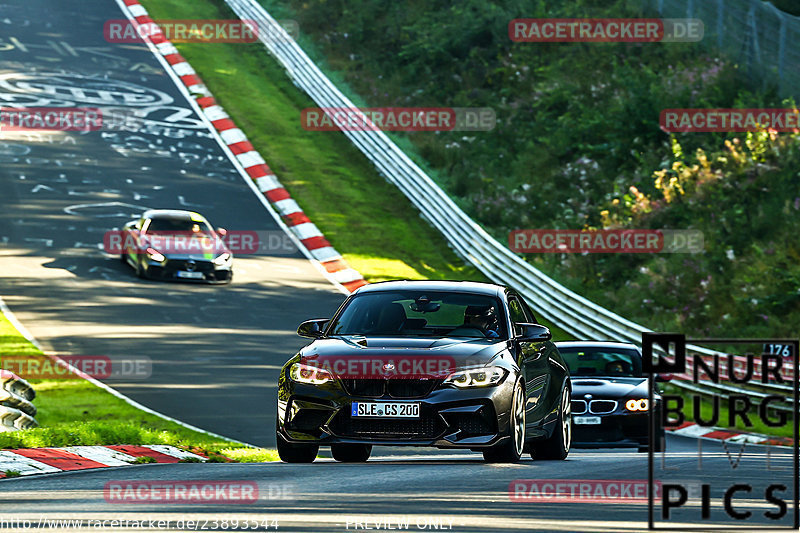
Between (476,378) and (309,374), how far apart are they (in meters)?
1.33

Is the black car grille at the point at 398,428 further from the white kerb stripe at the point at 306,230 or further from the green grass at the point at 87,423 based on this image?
the white kerb stripe at the point at 306,230

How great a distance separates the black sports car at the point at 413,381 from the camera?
10.6 meters

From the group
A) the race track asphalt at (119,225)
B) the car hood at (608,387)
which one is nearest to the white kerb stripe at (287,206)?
the race track asphalt at (119,225)

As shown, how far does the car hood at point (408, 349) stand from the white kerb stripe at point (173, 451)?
2568mm

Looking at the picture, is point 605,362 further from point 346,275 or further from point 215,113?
point 215,113

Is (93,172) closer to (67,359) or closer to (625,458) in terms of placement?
(67,359)

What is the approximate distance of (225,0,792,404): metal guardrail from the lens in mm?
25683

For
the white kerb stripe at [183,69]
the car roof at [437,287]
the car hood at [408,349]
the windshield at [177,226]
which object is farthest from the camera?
the white kerb stripe at [183,69]

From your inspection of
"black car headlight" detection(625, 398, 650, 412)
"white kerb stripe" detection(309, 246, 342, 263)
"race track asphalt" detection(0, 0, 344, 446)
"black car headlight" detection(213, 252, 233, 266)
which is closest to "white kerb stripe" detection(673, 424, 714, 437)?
"black car headlight" detection(625, 398, 650, 412)

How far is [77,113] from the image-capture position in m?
39.9

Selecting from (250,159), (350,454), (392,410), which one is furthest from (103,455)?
(250,159)

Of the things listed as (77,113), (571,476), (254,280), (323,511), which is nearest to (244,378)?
(254,280)

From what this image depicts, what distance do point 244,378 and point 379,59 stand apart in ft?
87.5

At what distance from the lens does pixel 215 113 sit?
41125mm
